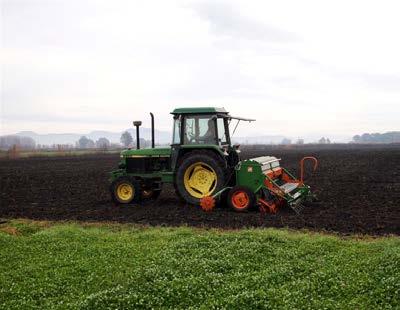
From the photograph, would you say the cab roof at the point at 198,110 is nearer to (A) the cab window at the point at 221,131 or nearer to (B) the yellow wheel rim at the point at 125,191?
(A) the cab window at the point at 221,131

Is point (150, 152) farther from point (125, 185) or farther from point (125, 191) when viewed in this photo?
point (125, 191)

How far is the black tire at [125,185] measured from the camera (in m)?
17.3

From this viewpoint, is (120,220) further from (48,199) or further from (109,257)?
(48,199)

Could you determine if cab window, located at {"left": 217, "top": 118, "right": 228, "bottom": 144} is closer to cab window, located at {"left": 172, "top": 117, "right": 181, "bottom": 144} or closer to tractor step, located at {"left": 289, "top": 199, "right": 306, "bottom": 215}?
cab window, located at {"left": 172, "top": 117, "right": 181, "bottom": 144}

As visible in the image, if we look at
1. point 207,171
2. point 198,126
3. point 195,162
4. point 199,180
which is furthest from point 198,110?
point 199,180

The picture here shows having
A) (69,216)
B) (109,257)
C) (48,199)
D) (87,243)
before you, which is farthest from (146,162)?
(109,257)

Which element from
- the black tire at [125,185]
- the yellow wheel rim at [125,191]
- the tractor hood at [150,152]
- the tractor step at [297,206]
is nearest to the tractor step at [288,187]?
the tractor step at [297,206]

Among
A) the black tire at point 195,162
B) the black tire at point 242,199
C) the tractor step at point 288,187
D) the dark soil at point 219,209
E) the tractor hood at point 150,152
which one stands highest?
the tractor hood at point 150,152

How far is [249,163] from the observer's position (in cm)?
1548

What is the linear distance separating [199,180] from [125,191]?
9.13 ft

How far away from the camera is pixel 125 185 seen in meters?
17.4

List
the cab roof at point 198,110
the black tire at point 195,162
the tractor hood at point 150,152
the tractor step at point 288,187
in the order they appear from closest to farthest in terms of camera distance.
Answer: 1. the tractor step at point 288,187
2. the black tire at point 195,162
3. the cab roof at point 198,110
4. the tractor hood at point 150,152

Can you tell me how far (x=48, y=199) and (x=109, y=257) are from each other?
9.87 m

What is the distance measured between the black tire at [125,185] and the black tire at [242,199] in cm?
357
